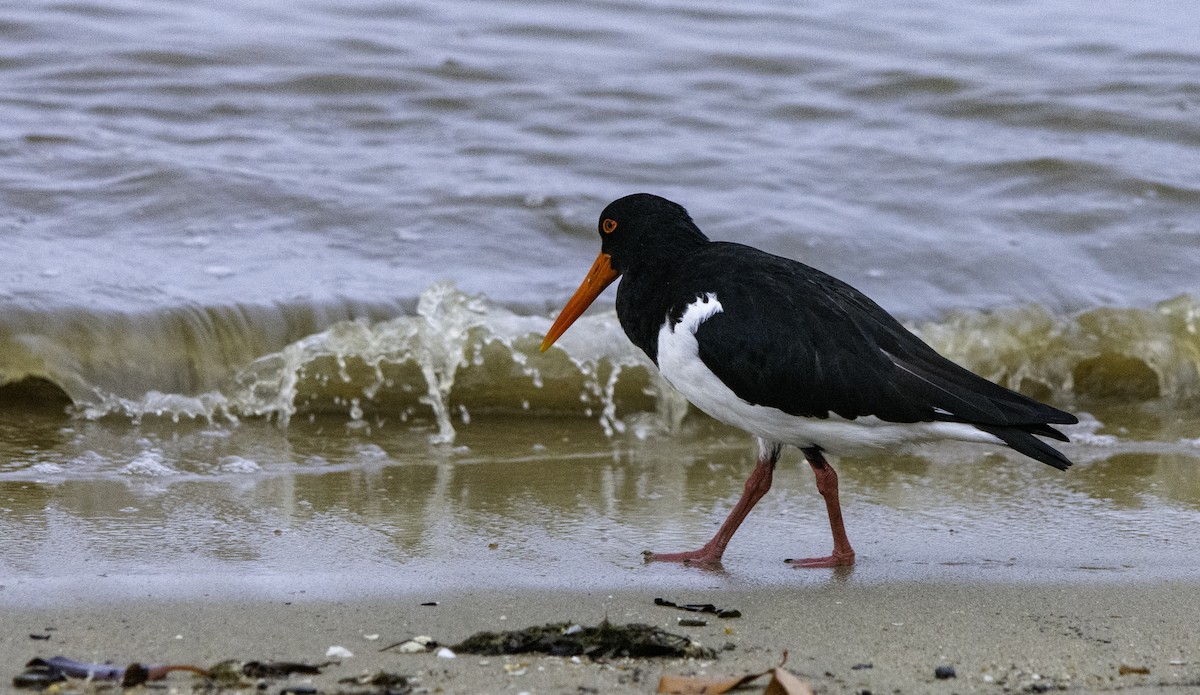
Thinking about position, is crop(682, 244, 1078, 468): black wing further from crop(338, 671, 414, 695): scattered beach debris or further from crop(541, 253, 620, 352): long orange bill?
crop(338, 671, 414, 695): scattered beach debris

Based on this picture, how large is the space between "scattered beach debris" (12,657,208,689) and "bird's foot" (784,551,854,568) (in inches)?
76.8

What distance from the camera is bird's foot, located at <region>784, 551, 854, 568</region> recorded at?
419cm

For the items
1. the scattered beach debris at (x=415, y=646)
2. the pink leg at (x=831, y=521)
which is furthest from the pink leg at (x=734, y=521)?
the scattered beach debris at (x=415, y=646)

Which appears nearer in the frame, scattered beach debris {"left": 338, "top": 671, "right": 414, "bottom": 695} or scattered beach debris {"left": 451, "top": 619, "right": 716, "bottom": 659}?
scattered beach debris {"left": 338, "top": 671, "right": 414, "bottom": 695}

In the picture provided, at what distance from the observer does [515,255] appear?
26.7 feet

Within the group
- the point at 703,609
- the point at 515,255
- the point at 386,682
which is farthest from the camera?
the point at 515,255

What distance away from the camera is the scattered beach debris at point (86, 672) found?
299 centimetres

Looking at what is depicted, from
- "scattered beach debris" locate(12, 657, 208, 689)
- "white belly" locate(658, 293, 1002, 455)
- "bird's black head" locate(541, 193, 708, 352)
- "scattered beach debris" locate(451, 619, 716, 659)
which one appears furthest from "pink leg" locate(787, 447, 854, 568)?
"scattered beach debris" locate(12, 657, 208, 689)

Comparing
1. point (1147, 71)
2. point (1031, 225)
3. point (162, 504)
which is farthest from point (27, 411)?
point (1147, 71)

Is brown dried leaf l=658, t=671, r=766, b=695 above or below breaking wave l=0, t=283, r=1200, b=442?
below

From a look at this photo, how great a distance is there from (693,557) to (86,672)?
6.16 ft

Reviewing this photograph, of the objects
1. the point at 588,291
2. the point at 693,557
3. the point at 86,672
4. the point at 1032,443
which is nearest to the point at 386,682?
the point at 86,672

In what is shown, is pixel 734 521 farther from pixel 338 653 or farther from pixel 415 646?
pixel 338 653

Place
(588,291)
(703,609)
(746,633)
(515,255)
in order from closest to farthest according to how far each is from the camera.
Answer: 1. (746,633)
2. (703,609)
3. (588,291)
4. (515,255)
